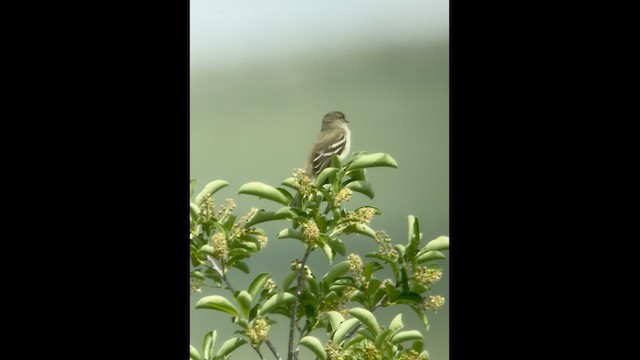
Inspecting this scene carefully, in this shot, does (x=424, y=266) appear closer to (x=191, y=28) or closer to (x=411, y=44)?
(x=411, y=44)

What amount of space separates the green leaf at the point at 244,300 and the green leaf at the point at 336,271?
0.74 ft

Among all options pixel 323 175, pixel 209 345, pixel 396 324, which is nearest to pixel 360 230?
pixel 323 175

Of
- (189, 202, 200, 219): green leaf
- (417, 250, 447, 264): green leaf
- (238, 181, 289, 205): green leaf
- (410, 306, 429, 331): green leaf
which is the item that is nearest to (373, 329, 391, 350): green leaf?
(410, 306, 429, 331): green leaf

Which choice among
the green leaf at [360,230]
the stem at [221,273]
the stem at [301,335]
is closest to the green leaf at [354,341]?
the stem at [301,335]

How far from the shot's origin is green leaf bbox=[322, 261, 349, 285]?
244 centimetres

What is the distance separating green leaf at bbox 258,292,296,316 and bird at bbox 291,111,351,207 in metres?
0.35

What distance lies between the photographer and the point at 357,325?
97.4 inches

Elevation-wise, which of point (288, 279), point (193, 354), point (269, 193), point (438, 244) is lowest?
point (193, 354)

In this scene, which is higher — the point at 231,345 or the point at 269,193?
the point at 269,193

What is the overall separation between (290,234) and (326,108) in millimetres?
389

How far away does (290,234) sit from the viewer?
241cm

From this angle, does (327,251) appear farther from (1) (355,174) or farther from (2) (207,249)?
(2) (207,249)

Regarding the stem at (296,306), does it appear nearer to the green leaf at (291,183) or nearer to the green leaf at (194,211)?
the green leaf at (291,183)

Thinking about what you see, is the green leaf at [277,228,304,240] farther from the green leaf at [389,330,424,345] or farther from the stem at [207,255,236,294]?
the green leaf at [389,330,424,345]
